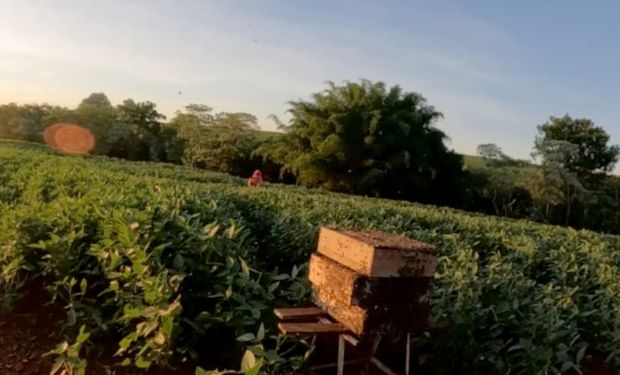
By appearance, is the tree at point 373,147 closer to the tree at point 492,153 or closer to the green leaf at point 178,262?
the tree at point 492,153

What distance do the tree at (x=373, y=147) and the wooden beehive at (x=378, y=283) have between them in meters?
24.9

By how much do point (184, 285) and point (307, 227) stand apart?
1.84 m

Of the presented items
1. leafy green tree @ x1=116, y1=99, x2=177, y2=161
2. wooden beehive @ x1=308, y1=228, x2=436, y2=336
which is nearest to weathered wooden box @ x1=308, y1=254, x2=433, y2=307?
wooden beehive @ x1=308, y1=228, x2=436, y2=336

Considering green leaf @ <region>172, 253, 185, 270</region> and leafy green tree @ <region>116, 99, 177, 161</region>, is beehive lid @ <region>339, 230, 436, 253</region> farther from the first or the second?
leafy green tree @ <region>116, 99, 177, 161</region>

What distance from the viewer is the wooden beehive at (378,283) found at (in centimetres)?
197

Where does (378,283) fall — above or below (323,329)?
above

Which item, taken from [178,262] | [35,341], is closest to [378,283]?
[178,262]

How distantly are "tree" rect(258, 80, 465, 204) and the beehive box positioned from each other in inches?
979

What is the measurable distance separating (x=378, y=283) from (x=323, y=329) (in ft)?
0.92

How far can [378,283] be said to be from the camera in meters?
1.99

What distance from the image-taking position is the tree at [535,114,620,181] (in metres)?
32.4

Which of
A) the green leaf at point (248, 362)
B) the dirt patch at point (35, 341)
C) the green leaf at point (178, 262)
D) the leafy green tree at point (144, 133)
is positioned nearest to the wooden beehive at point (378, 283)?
the green leaf at point (248, 362)

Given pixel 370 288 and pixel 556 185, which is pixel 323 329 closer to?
pixel 370 288

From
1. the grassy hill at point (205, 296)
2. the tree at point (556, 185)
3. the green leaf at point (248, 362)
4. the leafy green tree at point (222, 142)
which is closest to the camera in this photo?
the green leaf at point (248, 362)
